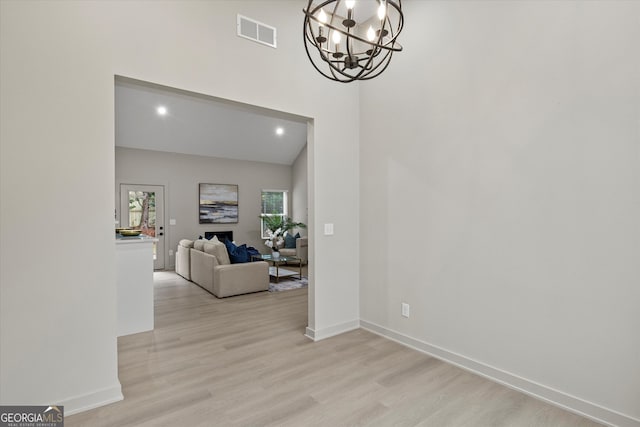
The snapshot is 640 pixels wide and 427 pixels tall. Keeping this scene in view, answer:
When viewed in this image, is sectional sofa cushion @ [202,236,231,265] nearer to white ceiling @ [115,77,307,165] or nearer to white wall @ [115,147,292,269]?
white ceiling @ [115,77,307,165]

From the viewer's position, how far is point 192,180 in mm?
8453

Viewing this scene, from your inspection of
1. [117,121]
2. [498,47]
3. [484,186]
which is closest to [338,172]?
[484,186]

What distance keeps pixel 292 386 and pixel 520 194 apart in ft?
7.35

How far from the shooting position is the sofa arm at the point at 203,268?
5473mm

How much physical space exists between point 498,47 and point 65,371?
3.87 m

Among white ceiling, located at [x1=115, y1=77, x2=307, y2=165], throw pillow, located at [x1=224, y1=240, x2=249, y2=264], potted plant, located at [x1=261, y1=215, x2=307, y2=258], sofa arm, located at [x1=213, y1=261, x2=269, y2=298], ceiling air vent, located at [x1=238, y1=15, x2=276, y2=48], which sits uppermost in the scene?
white ceiling, located at [x1=115, y1=77, x2=307, y2=165]

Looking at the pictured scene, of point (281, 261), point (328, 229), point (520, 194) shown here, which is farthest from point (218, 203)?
point (520, 194)

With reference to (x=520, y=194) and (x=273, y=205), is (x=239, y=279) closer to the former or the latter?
(x=520, y=194)

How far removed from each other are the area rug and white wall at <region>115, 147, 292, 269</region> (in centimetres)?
309

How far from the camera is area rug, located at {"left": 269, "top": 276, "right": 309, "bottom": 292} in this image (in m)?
5.88

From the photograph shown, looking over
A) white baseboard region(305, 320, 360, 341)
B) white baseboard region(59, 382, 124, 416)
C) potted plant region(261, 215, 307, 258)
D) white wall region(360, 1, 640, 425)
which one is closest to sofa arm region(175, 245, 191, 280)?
potted plant region(261, 215, 307, 258)

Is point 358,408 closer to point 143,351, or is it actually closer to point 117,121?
point 143,351

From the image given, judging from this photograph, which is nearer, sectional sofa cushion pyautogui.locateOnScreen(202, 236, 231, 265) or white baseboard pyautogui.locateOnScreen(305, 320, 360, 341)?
white baseboard pyautogui.locateOnScreen(305, 320, 360, 341)

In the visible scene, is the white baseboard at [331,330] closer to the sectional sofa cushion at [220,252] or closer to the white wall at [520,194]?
the white wall at [520,194]
